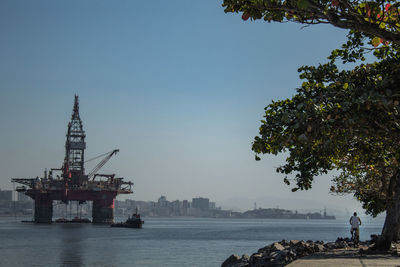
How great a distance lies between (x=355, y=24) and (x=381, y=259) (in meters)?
10.2

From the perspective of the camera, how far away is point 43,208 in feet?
443

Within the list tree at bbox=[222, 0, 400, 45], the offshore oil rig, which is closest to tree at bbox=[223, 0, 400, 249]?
tree at bbox=[222, 0, 400, 45]

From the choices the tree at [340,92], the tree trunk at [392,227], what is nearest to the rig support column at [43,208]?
the tree trunk at [392,227]

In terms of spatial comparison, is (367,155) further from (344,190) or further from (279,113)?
(344,190)

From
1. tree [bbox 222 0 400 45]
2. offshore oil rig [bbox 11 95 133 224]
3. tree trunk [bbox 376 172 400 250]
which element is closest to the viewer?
tree [bbox 222 0 400 45]

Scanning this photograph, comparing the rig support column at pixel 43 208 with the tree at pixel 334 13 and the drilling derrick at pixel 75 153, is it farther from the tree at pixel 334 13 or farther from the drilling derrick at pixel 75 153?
the tree at pixel 334 13

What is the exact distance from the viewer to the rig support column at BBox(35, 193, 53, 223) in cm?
13250

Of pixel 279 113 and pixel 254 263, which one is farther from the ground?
pixel 279 113

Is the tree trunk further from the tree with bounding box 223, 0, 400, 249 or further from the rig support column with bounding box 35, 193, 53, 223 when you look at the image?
the rig support column with bounding box 35, 193, 53, 223

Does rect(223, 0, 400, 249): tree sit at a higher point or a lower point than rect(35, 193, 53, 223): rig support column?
higher

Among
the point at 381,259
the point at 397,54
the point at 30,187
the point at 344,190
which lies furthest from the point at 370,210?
the point at 30,187

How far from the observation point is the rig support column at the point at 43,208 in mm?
132500

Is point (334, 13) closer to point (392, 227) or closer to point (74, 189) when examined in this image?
point (392, 227)

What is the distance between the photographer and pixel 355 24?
10.0m
